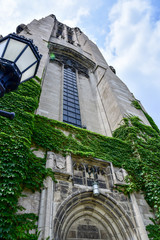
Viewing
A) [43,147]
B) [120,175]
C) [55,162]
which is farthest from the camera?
[120,175]

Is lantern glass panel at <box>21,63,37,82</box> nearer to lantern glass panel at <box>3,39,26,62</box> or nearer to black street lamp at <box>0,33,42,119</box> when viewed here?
black street lamp at <box>0,33,42,119</box>

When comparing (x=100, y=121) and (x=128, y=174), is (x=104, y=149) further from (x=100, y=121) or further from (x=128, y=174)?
(x=100, y=121)

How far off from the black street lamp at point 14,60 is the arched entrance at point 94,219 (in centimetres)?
321

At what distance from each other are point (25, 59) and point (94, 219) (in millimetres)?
4652

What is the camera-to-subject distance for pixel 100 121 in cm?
1041

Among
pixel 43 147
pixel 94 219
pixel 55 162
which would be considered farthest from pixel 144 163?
pixel 43 147

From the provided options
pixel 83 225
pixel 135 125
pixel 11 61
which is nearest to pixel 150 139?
pixel 135 125

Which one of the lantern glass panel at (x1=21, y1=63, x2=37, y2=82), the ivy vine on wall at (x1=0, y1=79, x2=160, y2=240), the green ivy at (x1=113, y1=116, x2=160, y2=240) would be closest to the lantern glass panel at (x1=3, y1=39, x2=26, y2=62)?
the lantern glass panel at (x1=21, y1=63, x2=37, y2=82)

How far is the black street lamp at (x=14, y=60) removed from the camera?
7.46 ft

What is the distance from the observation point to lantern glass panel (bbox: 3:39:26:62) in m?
2.34

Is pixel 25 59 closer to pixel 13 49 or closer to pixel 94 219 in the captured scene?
pixel 13 49

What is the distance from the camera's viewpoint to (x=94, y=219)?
16.1 ft

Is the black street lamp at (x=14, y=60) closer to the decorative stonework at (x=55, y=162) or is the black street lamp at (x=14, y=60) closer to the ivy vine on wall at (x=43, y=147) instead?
the ivy vine on wall at (x=43, y=147)

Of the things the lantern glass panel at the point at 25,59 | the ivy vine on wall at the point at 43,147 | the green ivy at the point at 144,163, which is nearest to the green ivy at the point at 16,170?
the ivy vine on wall at the point at 43,147
